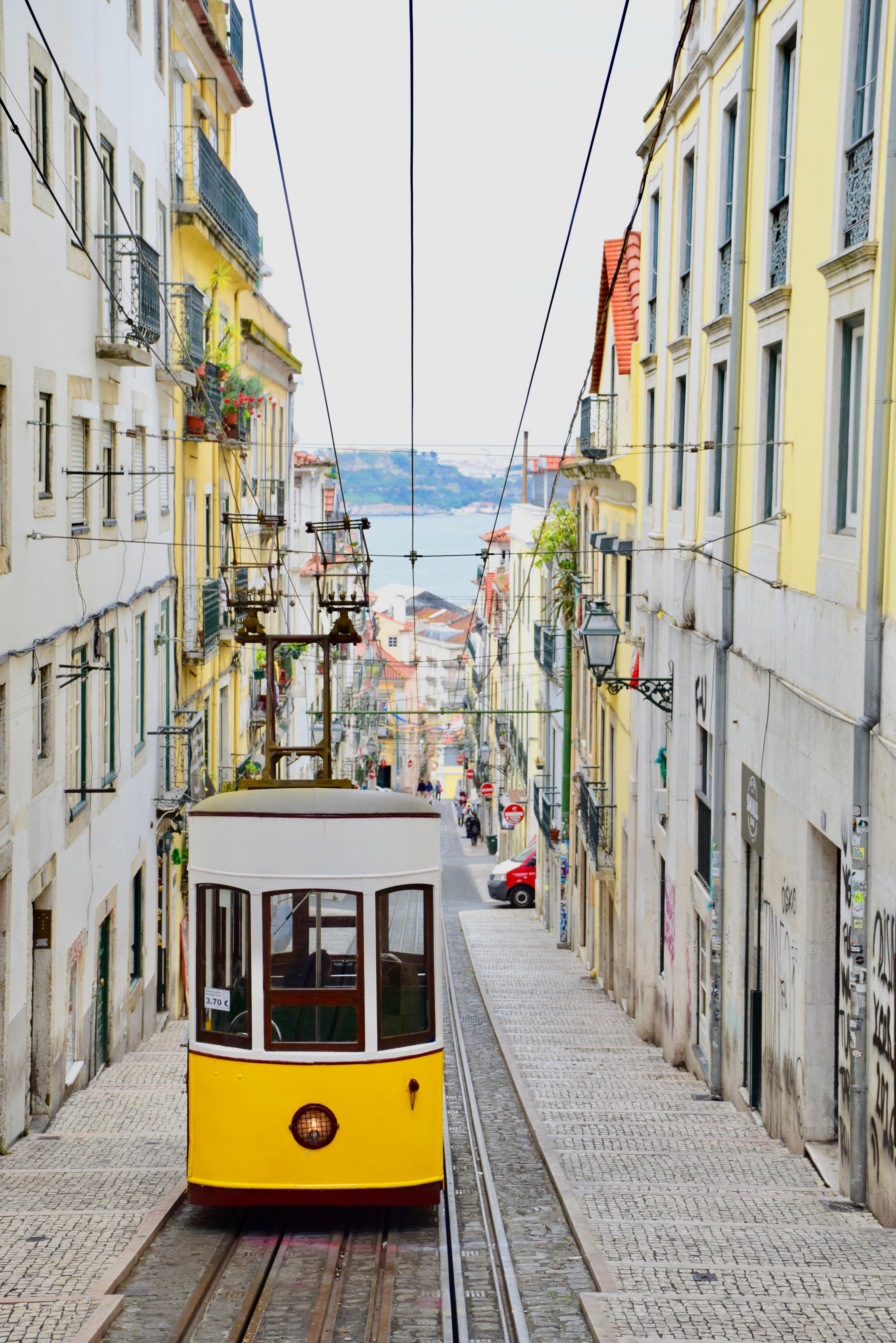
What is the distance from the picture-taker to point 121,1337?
7176 millimetres

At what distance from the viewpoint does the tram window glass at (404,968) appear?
8.97 metres

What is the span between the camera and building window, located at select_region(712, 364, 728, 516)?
14.7 m

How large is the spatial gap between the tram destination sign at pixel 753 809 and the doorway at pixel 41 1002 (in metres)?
6.18

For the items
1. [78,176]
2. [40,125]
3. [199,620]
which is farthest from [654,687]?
[40,125]

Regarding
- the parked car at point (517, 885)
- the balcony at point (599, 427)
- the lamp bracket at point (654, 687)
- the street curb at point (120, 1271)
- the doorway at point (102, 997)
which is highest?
the balcony at point (599, 427)

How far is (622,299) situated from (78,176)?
1025cm

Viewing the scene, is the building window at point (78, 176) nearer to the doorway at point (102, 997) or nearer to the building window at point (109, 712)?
the building window at point (109, 712)

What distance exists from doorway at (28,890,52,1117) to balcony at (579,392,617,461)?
38.9 ft

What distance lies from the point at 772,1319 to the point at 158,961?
15.1m

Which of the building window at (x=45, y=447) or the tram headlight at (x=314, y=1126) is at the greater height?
the building window at (x=45, y=447)

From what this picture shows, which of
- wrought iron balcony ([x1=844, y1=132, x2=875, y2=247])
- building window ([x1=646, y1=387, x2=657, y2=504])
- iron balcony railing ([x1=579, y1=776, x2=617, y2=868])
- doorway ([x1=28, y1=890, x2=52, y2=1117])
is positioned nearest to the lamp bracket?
building window ([x1=646, y1=387, x2=657, y2=504])

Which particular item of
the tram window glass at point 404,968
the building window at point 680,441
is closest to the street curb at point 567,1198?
the tram window glass at point 404,968

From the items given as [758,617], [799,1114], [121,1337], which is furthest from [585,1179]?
[758,617]

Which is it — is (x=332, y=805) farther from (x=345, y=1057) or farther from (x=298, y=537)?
(x=298, y=537)
